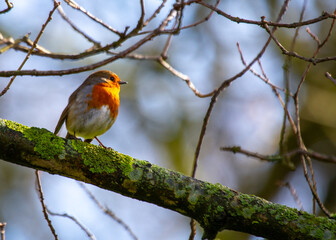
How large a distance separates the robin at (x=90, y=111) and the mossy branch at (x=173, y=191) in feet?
4.66

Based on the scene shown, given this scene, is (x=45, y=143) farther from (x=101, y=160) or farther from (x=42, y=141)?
(x=101, y=160)

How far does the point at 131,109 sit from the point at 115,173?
22.0 ft

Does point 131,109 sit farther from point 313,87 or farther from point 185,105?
point 313,87

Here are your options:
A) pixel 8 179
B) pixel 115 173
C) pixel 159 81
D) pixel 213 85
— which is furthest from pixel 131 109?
pixel 115 173

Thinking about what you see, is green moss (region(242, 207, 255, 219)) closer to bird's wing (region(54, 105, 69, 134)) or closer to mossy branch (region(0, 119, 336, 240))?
mossy branch (region(0, 119, 336, 240))

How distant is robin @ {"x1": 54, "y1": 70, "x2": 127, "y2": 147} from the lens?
4449 mm

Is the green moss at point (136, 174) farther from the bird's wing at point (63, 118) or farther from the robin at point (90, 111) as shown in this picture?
the bird's wing at point (63, 118)

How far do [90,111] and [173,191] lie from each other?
1.78m

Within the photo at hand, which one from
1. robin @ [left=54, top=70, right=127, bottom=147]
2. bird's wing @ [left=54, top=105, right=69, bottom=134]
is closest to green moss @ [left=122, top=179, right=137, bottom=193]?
robin @ [left=54, top=70, right=127, bottom=147]

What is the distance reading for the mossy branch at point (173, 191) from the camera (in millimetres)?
2879

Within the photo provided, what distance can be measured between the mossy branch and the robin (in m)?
1.42

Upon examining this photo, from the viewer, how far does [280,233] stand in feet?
9.57

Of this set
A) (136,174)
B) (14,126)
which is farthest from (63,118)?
(136,174)

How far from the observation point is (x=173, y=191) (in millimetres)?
2975
